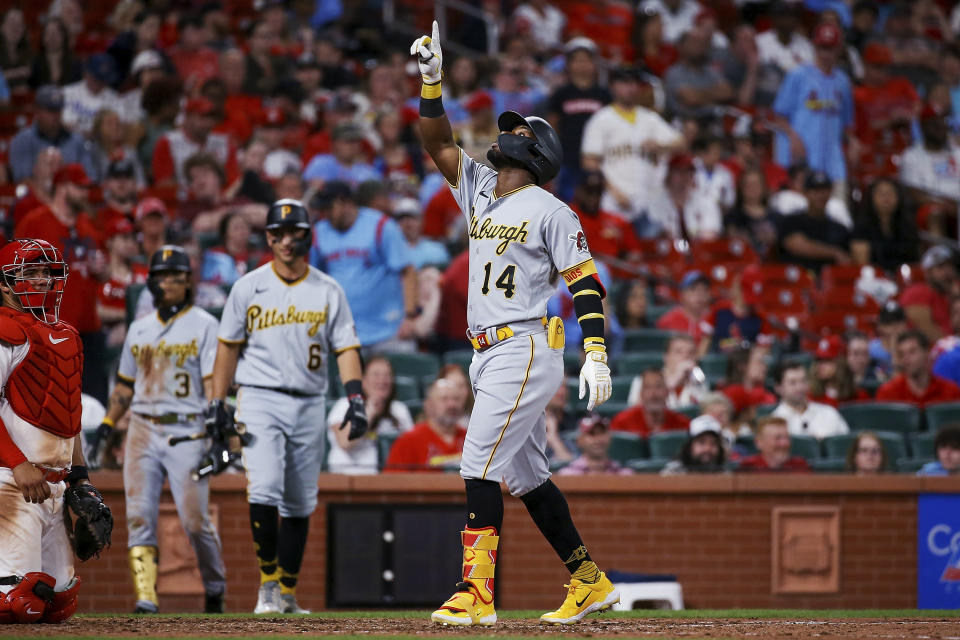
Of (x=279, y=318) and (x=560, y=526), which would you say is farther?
(x=279, y=318)

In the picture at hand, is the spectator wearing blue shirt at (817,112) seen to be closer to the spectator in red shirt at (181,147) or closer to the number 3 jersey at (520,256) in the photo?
the spectator in red shirt at (181,147)

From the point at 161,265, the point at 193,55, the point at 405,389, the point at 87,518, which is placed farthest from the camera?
the point at 193,55

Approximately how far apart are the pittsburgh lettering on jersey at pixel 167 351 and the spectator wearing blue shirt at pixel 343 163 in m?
3.97

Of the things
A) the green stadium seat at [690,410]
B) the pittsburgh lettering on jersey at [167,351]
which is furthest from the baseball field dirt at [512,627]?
the green stadium seat at [690,410]

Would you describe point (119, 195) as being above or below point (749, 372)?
above

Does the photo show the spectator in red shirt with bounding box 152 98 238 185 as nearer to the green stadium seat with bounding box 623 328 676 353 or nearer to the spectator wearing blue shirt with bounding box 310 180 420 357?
the spectator wearing blue shirt with bounding box 310 180 420 357

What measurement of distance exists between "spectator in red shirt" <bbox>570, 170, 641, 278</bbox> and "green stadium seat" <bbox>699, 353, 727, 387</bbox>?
1560 mm

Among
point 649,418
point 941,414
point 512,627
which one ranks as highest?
point 941,414

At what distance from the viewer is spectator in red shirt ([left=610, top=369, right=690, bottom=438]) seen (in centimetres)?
972

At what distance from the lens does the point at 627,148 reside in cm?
1279

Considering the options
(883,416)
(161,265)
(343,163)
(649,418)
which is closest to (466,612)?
(161,265)

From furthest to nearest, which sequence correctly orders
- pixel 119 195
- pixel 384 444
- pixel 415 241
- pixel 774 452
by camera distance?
pixel 415 241, pixel 119 195, pixel 384 444, pixel 774 452

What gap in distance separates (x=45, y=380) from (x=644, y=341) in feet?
20.6

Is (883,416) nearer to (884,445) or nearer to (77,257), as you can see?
(884,445)
